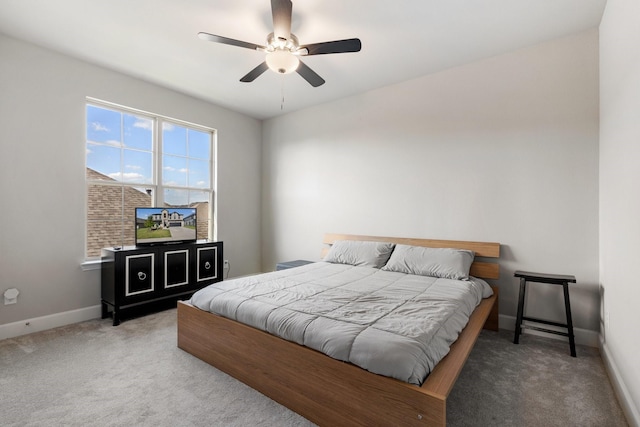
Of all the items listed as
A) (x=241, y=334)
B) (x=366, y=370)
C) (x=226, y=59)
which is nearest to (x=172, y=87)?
(x=226, y=59)

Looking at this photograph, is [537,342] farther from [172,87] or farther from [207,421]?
[172,87]

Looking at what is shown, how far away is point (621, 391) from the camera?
5.81 feet

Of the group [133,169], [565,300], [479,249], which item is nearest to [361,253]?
[479,249]

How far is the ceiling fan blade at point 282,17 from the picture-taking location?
1938 mm

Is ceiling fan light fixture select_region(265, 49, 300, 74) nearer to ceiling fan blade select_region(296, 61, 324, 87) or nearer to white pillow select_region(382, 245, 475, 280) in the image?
ceiling fan blade select_region(296, 61, 324, 87)

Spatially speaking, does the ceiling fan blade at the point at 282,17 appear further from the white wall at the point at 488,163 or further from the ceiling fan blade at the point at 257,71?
the white wall at the point at 488,163

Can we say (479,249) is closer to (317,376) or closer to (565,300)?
(565,300)

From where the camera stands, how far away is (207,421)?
1.63 metres

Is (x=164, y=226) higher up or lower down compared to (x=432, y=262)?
higher up

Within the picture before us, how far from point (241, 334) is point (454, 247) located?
2.38 metres

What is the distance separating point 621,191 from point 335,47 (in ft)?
6.99

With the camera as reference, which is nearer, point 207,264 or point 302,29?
point 302,29

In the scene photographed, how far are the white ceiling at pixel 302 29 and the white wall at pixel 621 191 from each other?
0.60 metres

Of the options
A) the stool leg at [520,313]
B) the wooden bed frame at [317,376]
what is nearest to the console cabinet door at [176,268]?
the wooden bed frame at [317,376]
